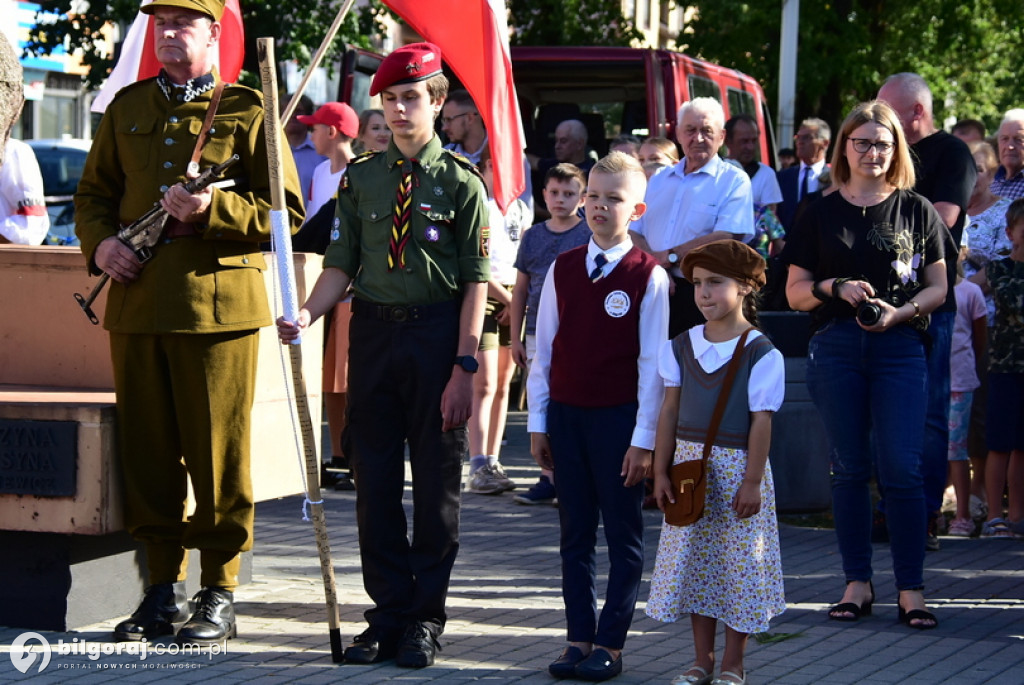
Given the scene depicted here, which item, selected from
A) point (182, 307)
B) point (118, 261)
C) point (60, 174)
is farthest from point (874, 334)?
point (60, 174)

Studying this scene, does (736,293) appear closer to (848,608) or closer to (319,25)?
(848,608)

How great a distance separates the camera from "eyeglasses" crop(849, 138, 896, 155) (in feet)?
20.1

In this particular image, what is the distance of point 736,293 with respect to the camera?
17.1ft

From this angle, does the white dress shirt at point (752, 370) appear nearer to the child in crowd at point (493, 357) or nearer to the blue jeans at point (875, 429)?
the blue jeans at point (875, 429)

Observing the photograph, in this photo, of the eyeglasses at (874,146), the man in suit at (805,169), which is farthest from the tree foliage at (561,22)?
the eyeglasses at (874,146)

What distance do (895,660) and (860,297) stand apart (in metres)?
1.39

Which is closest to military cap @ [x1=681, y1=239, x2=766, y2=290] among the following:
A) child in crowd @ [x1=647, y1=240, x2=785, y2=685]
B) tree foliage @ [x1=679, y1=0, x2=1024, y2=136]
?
child in crowd @ [x1=647, y1=240, x2=785, y2=685]

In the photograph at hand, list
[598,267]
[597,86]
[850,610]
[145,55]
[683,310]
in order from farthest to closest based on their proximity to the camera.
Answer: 1. [597,86]
2. [683,310]
3. [145,55]
4. [850,610]
5. [598,267]

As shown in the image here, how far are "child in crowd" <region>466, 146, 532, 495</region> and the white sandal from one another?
3.74 meters

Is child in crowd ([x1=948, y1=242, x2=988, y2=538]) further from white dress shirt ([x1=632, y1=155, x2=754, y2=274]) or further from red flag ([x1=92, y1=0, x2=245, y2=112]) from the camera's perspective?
red flag ([x1=92, y1=0, x2=245, y2=112])

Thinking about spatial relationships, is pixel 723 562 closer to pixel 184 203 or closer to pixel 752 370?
pixel 752 370

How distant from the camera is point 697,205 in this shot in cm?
806

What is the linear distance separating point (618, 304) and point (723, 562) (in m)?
0.92

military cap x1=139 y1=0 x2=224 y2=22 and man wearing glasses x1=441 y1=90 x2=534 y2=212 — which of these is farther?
man wearing glasses x1=441 y1=90 x2=534 y2=212
